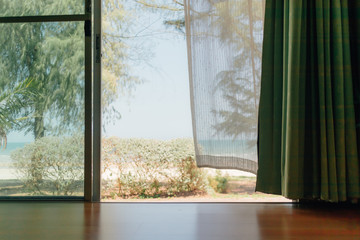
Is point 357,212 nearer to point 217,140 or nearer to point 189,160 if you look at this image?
point 217,140

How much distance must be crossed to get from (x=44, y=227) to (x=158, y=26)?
6.49 feet

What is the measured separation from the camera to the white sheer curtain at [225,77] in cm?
225

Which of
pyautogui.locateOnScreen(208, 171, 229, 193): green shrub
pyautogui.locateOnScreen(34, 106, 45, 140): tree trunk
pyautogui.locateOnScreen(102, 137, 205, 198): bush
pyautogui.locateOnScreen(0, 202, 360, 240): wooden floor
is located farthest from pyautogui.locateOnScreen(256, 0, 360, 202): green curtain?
pyautogui.locateOnScreen(34, 106, 45, 140): tree trunk

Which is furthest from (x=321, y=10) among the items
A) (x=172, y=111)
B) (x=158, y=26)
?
(x=172, y=111)

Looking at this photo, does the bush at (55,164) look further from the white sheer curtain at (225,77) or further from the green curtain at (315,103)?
the green curtain at (315,103)

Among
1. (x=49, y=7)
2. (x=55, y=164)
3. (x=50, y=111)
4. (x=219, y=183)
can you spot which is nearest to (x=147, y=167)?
(x=219, y=183)

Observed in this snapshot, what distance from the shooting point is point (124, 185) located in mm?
3340

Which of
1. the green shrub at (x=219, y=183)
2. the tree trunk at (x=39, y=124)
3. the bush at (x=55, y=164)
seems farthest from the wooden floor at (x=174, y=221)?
the green shrub at (x=219, y=183)

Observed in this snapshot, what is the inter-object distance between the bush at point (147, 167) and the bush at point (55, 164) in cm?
86

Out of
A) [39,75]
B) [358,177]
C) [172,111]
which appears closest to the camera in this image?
[358,177]

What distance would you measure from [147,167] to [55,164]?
110cm

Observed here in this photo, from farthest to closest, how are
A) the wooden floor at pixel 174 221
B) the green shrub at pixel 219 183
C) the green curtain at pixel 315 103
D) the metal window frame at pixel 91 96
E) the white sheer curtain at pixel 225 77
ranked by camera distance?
the green shrub at pixel 219 183, the metal window frame at pixel 91 96, the white sheer curtain at pixel 225 77, the green curtain at pixel 315 103, the wooden floor at pixel 174 221

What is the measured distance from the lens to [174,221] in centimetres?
182

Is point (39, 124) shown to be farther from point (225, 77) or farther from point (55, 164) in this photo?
point (225, 77)
